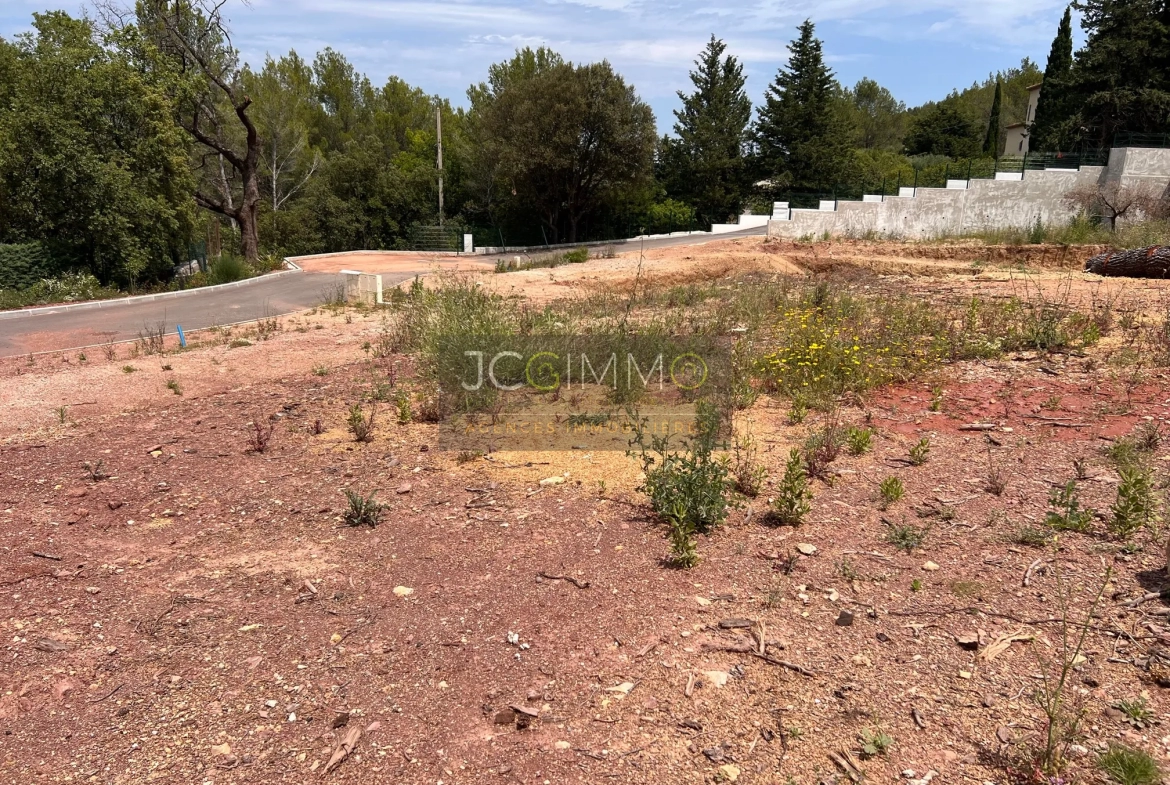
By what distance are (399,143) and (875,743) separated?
50.9 m

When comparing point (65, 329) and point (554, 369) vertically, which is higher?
point (554, 369)

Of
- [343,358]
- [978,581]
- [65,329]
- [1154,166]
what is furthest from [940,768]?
[1154,166]

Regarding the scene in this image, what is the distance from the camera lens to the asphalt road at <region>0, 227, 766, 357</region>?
12023 mm

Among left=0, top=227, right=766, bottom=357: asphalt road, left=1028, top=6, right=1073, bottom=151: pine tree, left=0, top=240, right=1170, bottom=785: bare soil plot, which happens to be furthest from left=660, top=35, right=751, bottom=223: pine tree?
left=0, top=240, right=1170, bottom=785: bare soil plot

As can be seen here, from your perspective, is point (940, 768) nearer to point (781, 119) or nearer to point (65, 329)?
point (65, 329)

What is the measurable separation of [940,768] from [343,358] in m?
8.14

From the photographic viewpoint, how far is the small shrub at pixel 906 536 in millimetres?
3699

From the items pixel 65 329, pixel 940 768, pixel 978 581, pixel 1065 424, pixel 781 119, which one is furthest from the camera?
pixel 781 119

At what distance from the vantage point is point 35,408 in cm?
715

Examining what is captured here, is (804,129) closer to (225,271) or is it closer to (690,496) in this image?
(225,271)

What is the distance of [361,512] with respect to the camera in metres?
4.24

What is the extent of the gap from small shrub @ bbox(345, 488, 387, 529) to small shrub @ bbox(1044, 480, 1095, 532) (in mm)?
3765

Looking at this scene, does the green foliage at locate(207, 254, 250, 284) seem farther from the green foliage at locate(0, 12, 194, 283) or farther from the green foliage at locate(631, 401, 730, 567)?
the green foliage at locate(631, 401, 730, 567)

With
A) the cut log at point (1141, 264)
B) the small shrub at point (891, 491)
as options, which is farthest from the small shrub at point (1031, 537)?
the cut log at point (1141, 264)
